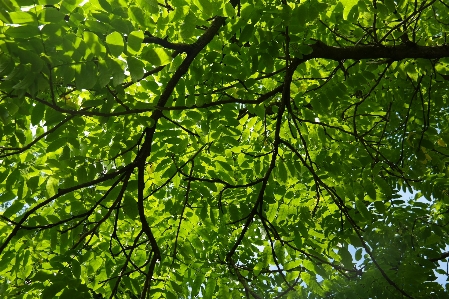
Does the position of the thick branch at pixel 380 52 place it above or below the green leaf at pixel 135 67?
above

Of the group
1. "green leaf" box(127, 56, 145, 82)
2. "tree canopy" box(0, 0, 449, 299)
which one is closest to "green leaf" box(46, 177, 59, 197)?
"tree canopy" box(0, 0, 449, 299)

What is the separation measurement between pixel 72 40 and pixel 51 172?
159cm

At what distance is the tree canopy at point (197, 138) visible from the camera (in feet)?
8.31

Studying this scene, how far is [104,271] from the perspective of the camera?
4406 mm

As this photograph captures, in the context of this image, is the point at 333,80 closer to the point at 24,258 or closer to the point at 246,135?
the point at 246,135

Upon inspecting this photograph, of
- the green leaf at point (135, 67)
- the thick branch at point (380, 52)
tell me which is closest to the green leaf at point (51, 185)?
the green leaf at point (135, 67)

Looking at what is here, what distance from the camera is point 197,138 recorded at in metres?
4.40

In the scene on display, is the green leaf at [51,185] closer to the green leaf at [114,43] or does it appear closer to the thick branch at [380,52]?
the green leaf at [114,43]

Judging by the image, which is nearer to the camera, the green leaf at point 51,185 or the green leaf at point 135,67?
the green leaf at point 135,67

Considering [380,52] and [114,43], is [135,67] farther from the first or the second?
[380,52]

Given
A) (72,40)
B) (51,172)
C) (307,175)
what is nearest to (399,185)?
(307,175)

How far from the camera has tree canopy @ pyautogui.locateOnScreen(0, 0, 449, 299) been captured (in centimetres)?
253

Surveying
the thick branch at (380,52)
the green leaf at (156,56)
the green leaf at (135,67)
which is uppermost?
the thick branch at (380,52)

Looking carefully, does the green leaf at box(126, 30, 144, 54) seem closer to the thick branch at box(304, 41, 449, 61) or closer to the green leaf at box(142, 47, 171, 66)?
the green leaf at box(142, 47, 171, 66)
